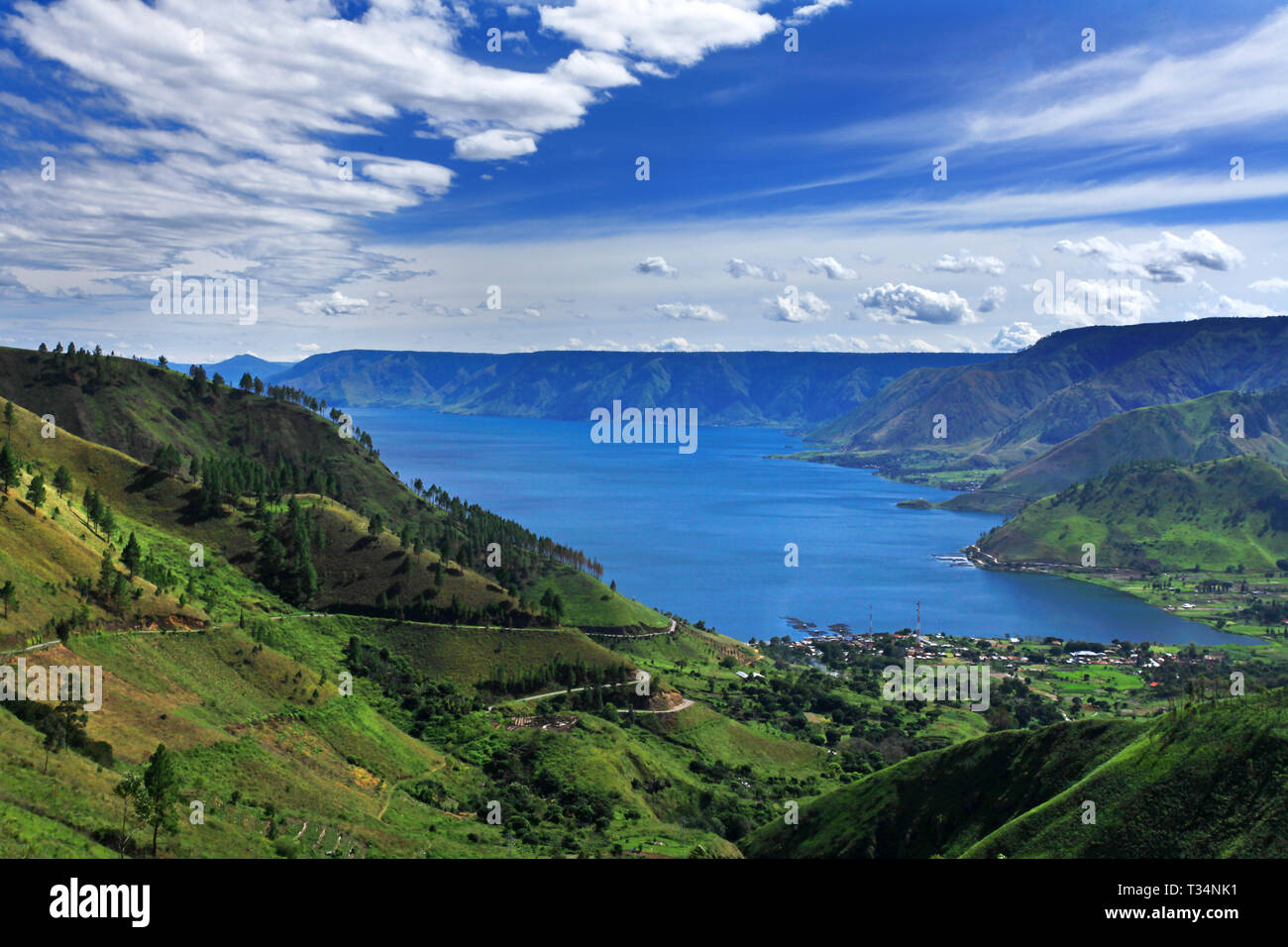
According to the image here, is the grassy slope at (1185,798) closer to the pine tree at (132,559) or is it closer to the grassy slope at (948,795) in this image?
the grassy slope at (948,795)

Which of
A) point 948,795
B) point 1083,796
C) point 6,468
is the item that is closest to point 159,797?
point 1083,796

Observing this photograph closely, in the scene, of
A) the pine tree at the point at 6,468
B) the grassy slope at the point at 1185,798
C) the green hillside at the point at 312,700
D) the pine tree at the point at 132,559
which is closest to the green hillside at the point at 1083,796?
the grassy slope at the point at 1185,798

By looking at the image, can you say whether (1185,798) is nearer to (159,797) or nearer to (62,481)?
(159,797)

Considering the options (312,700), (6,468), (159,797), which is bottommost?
(312,700)

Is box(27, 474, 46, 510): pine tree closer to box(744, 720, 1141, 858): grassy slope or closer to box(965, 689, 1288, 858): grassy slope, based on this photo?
box(744, 720, 1141, 858): grassy slope
